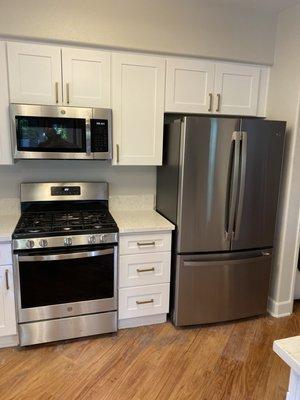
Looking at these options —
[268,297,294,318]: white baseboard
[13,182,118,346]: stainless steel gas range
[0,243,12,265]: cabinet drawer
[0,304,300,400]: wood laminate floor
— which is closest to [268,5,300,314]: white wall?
[268,297,294,318]: white baseboard

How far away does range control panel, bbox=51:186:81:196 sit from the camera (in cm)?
249

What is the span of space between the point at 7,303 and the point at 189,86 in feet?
7.03

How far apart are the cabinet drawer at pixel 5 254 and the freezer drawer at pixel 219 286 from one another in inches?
47.9

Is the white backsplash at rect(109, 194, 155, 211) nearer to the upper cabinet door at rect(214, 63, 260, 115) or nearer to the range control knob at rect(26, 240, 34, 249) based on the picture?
the range control knob at rect(26, 240, 34, 249)

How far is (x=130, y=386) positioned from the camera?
185cm

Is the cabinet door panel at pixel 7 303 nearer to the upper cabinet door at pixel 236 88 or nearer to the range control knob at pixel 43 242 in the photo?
the range control knob at pixel 43 242

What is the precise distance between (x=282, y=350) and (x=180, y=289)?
1.52 meters

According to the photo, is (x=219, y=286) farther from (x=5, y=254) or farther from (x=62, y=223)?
(x=5, y=254)

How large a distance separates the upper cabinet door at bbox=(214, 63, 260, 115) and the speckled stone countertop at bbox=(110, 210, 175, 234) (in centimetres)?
106

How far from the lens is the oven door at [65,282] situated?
2020 mm

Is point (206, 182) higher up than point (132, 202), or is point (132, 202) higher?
point (206, 182)

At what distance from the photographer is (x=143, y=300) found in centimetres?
238

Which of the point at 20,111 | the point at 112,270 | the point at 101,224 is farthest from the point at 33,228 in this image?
the point at 20,111

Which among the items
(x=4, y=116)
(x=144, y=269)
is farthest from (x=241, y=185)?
(x=4, y=116)
